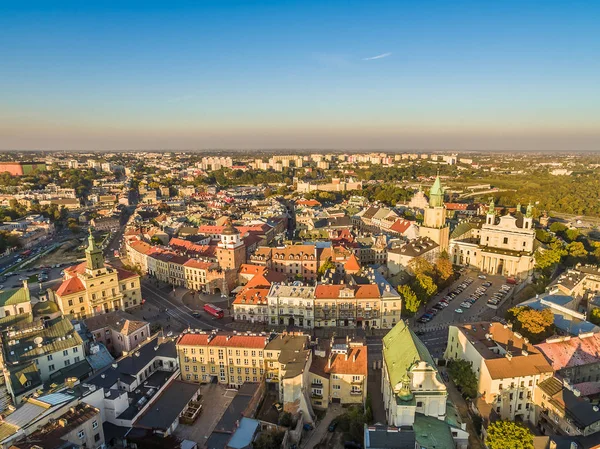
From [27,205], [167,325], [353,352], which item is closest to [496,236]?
[353,352]

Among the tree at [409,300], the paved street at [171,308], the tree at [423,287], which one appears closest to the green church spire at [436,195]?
the tree at [423,287]

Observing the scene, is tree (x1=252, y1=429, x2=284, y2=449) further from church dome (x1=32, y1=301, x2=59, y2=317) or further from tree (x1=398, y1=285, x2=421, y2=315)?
church dome (x1=32, y1=301, x2=59, y2=317)

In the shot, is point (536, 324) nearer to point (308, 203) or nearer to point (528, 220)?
point (528, 220)

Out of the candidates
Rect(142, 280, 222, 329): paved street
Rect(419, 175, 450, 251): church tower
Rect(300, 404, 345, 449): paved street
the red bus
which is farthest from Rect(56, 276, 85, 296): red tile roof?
Rect(419, 175, 450, 251): church tower

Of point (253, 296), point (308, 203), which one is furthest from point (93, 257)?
point (308, 203)

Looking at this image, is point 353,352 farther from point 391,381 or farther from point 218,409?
point 218,409

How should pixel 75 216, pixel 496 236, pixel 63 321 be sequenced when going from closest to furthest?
pixel 63 321
pixel 496 236
pixel 75 216
